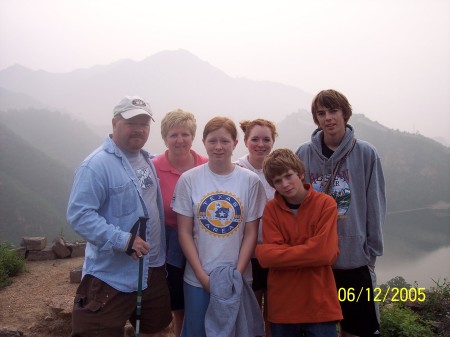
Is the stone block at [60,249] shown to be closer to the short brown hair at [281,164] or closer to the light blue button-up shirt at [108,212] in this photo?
the light blue button-up shirt at [108,212]

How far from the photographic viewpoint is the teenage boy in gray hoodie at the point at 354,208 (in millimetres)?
2824

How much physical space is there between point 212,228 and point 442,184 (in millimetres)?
53385

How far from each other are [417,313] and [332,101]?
4426 millimetres

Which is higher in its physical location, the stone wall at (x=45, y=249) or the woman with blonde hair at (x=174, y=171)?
the woman with blonde hair at (x=174, y=171)

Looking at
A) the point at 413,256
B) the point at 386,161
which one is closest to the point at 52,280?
the point at 413,256

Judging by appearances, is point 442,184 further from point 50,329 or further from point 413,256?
point 50,329

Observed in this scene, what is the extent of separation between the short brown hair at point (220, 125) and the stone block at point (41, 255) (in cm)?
859

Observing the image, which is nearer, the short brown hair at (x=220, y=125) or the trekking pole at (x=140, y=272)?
the trekking pole at (x=140, y=272)

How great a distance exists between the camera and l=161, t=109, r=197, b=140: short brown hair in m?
3.11

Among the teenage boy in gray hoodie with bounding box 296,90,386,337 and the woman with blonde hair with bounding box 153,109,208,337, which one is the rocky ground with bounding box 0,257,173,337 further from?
the teenage boy in gray hoodie with bounding box 296,90,386,337

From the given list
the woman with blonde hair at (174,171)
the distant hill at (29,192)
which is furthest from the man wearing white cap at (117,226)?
the distant hill at (29,192)

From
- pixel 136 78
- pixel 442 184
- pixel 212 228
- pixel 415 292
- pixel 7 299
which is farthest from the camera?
pixel 136 78

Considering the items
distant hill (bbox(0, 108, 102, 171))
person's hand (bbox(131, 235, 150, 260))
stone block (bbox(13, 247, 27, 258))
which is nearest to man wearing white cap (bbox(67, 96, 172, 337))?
→ person's hand (bbox(131, 235, 150, 260))

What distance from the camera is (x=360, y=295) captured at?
2.82 meters
